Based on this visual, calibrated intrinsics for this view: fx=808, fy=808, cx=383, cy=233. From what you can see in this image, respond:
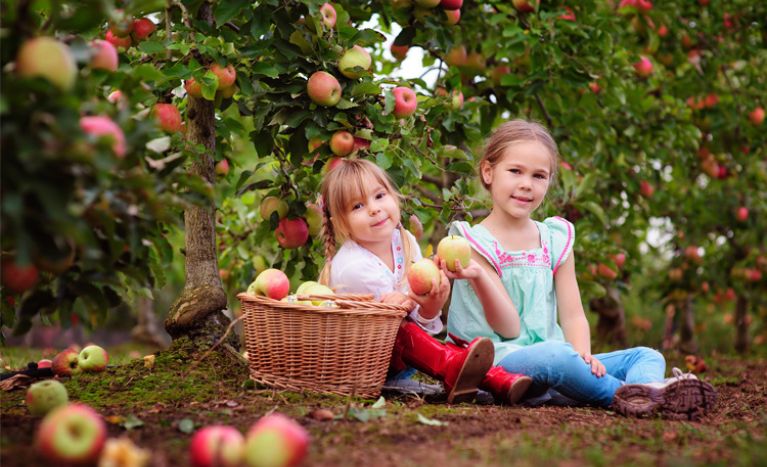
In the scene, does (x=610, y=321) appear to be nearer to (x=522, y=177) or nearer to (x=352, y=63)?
(x=522, y=177)

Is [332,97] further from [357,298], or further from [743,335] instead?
[743,335]

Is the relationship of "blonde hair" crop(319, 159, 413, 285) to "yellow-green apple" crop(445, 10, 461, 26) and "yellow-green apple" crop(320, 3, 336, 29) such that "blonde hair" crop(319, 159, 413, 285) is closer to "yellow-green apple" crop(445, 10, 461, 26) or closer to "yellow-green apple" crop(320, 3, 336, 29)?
"yellow-green apple" crop(320, 3, 336, 29)

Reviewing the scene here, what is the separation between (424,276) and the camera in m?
2.89

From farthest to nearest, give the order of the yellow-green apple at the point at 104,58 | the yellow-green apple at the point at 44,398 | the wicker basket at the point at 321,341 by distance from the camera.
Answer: the wicker basket at the point at 321,341, the yellow-green apple at the point at 44,398, the yellow-green apple at the point at 104,58

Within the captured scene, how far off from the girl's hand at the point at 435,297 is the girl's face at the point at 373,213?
33 cm

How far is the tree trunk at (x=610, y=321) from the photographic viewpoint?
6215 millimetres

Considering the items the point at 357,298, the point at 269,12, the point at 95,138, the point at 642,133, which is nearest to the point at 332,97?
the point at 269,12

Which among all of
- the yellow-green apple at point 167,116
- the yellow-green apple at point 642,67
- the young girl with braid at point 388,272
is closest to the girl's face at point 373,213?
the young girl with braid at point 388,272

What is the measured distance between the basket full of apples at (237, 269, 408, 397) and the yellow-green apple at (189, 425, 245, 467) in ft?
3.27

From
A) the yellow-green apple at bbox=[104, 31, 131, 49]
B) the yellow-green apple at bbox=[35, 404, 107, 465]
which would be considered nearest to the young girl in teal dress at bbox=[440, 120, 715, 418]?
the yellow-green apple at bbox=[35, 404, 107, 465]

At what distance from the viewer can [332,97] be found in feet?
10.8

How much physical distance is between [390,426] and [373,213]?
1.00 m

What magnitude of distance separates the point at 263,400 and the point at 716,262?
17.0 ft

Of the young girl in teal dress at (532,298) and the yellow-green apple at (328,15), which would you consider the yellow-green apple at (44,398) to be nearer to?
the young girl in teal dress at (532,298)
